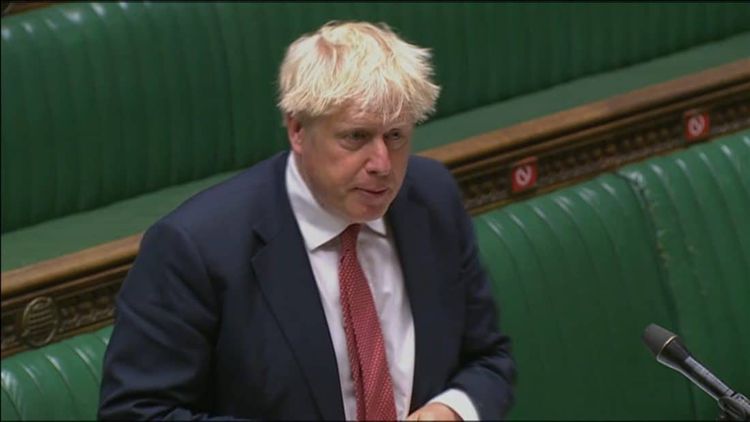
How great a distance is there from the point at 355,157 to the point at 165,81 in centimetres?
112

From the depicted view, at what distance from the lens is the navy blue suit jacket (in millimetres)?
1235

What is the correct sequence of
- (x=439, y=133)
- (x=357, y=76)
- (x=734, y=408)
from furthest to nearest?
(x=439, y=133) → (x=357, y=76) → (x=734, y=408)

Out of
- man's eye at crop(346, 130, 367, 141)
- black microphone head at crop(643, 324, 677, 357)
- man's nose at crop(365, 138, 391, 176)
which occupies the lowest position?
black microphone head at crop(643, 324, 677, 357)

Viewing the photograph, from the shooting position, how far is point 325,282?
1.29 metres

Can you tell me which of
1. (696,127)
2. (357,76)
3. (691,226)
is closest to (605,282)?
(691,226)

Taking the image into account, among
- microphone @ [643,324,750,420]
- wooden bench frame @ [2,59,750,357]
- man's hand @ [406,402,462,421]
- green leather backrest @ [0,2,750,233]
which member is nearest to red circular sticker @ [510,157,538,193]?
wooden bench frame @ [2,59,750,357]

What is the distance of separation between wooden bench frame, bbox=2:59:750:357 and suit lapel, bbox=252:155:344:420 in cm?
63

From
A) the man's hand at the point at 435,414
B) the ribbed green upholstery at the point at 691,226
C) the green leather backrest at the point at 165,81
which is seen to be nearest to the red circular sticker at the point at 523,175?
the ribbed green upholstery at the point at 691,226

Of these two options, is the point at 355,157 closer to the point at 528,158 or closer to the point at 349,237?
the point at 349,237

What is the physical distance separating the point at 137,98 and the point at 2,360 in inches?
22.3

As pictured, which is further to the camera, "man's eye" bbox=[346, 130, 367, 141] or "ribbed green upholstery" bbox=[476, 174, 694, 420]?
"ribbed green upholstery" bbox=[476, 174, 694, 420]

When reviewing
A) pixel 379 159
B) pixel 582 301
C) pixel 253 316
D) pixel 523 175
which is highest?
pixel 379 159

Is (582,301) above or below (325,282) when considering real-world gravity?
below

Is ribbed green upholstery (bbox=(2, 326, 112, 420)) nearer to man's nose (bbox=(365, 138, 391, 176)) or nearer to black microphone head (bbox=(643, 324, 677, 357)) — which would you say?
man's nose (bbox=(365, 138, 391, 176))
